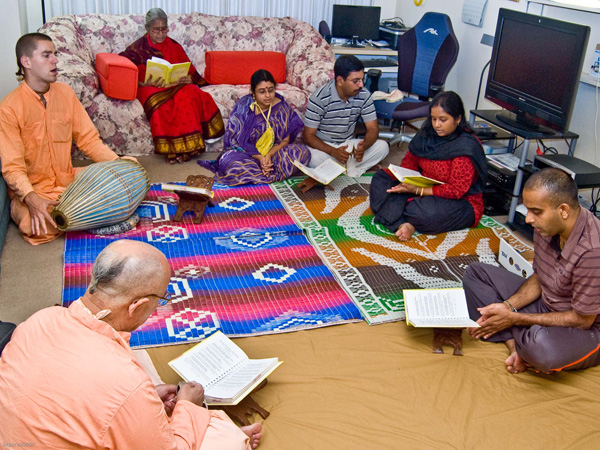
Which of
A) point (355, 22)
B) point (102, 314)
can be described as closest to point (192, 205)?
point (102, 314)

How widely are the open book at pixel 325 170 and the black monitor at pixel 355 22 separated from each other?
2.37 m

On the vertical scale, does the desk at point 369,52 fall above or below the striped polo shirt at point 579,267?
above

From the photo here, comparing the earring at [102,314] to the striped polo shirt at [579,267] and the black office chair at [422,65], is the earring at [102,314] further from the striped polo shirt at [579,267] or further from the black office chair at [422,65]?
the black office chair at [422,65]

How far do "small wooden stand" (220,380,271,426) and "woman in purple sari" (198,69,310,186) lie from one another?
2343 millimetres

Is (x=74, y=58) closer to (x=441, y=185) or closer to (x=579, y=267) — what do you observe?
(x=441, y=185)

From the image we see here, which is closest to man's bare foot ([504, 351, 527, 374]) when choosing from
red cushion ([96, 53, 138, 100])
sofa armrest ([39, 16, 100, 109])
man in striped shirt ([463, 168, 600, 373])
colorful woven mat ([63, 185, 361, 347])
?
man in striped shirt ([463, 168, 600, 373])

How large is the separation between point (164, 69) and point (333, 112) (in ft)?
4.74

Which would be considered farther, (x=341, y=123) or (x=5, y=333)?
(x=341, y=123)

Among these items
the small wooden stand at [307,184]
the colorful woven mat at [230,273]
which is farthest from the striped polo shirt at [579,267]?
the small wooden stand at [307,184]

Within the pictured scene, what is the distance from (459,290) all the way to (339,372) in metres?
0.74

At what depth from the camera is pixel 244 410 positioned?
2.38 meters

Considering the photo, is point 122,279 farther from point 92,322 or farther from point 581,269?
point 581,269

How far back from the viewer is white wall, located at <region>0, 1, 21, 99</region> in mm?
4703

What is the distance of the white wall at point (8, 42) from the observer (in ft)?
15.4
